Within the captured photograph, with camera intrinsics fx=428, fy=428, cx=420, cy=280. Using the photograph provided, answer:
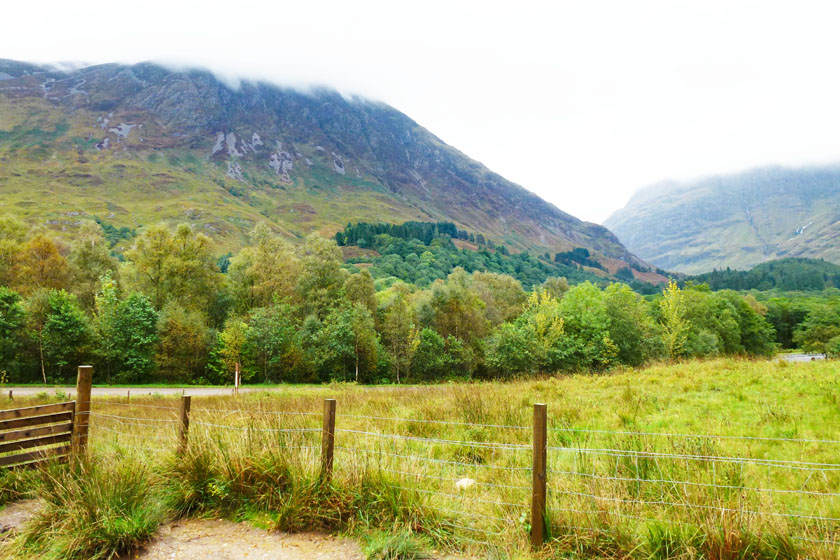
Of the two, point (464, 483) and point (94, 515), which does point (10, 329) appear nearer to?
point (94, 515)

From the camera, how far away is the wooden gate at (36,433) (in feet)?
21.6

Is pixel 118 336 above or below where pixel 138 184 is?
below

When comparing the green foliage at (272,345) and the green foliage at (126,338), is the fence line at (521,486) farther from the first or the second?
the green foliage at (126,338)

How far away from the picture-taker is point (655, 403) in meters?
12.3

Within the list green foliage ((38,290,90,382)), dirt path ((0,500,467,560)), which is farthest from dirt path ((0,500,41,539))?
green foliage ((38,290,90,382))

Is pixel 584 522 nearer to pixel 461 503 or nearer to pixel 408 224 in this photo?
pixel 461 503

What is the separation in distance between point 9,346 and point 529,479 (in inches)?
1733

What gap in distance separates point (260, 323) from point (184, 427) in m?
35.5

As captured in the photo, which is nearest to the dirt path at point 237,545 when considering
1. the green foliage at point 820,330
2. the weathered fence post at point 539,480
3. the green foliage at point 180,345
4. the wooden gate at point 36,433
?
the weathered fence post at point 539,480

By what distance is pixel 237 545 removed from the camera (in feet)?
17.2

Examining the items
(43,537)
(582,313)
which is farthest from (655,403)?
(582,313)

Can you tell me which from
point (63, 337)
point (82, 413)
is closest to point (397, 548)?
point (82, 413)

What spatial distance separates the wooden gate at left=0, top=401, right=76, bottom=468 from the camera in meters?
6.59

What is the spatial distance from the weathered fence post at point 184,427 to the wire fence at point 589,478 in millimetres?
29
